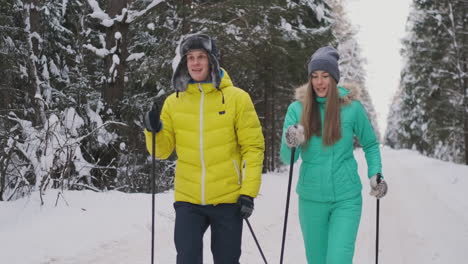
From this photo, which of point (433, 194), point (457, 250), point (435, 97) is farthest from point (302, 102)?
point (435, 97)

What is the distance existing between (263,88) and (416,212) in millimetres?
8258

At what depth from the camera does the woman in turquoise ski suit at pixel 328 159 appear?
3.27 metres

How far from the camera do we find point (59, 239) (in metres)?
5.26

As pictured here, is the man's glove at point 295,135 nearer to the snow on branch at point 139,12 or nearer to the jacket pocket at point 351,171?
the jacket pocket at point 351,171

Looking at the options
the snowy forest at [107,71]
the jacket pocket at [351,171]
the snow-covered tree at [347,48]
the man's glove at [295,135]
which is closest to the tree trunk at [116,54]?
the snowy forest at [107,71]

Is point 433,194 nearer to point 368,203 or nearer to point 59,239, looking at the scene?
point 368,203

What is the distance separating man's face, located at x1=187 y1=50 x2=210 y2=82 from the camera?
319 cm

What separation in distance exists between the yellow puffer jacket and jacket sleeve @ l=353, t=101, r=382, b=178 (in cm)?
83

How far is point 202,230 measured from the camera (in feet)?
10.5

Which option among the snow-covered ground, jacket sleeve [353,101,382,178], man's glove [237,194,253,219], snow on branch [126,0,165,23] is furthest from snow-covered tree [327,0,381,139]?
man's glove [237,194,253,219]

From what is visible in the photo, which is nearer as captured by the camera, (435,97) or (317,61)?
(317,61)

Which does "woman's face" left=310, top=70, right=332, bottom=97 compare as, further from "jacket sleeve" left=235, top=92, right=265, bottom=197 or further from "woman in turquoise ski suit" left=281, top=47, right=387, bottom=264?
"jacket sleeve" left=235, top=92, right=265, bottom=197

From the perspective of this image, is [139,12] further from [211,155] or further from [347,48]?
[347,48]

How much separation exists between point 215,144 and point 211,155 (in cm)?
8
